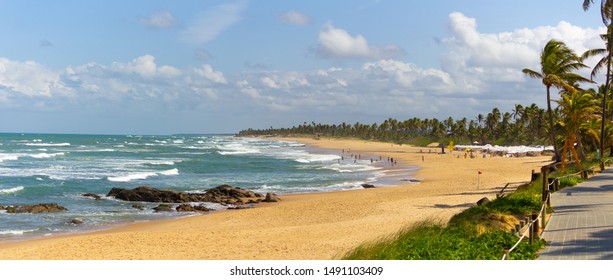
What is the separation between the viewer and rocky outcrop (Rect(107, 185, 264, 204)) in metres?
31.8

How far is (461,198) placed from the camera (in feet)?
91.8

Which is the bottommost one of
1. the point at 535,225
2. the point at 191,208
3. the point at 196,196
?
the point at 191,208

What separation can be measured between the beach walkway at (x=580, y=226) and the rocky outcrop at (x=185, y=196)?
58.3ft

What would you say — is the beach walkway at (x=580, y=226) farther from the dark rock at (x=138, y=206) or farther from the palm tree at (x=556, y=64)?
the dark rock at (x=138, y=206)

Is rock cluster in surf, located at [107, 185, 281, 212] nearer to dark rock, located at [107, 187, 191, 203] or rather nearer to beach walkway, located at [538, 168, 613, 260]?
dark rock, located at [107, 187, 191, 203]

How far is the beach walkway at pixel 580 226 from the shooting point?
34.1 ft

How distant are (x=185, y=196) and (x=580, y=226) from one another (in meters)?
23.8

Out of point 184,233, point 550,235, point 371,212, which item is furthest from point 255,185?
point 550,235

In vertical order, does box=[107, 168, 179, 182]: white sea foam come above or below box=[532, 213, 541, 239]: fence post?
below

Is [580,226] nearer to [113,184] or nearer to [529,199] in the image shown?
[529,199]

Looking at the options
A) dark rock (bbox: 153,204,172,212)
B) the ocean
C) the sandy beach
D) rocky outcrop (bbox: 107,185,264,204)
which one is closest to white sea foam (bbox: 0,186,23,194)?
the ocean

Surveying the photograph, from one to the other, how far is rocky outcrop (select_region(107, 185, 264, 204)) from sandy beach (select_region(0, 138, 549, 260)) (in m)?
2.71

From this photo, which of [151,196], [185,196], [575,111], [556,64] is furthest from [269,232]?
[556,64]

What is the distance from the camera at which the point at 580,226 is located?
42.4ft
